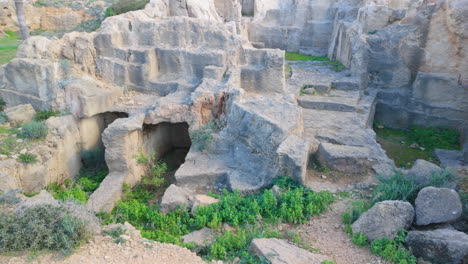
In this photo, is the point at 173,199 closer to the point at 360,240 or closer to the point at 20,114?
the point at 360,240

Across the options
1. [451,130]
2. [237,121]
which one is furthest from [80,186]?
[451,130]

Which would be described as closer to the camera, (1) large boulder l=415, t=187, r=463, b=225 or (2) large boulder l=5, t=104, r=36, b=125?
(1) large boulder l=415, t=187, r=463, b=225

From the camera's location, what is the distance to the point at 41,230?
3.91m

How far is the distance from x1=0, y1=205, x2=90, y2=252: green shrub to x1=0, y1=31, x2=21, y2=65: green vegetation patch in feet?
26.6

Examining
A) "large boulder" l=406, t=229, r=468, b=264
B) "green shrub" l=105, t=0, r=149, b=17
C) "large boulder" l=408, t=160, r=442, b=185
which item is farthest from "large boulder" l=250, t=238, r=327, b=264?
"green shrub" l=105, t=0, r=149, b=17

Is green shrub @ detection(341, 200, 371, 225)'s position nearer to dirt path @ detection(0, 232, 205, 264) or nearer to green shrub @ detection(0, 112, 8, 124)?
dirt path @ detection(0, 232, 205, 264)

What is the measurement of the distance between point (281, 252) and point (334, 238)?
0.89 m

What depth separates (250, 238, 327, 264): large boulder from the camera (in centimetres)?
410

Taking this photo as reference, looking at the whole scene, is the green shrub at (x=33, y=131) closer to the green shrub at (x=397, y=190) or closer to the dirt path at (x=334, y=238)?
the dirt path at (x=334, y=238)

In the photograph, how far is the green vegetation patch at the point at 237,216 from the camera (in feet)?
15.7

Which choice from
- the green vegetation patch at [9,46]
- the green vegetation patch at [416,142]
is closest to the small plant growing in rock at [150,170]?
the green vegetation patch at [416,142]

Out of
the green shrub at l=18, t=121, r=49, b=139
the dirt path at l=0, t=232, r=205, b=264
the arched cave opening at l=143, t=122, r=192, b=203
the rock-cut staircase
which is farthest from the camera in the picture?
the arched cave opening at l=143, t=122, r=192, b=203

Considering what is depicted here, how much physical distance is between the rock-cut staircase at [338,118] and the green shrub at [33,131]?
16.4ft

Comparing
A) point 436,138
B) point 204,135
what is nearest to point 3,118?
point 204,135
